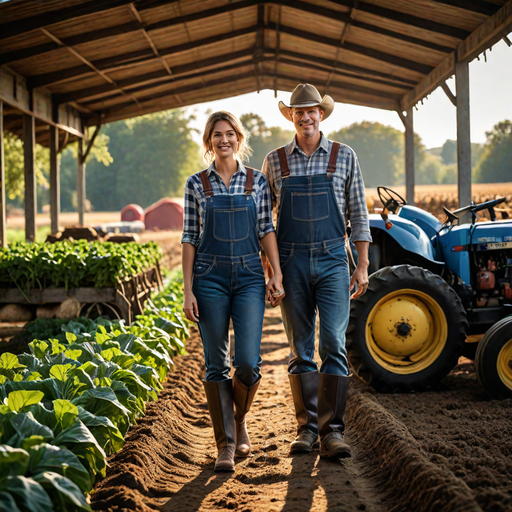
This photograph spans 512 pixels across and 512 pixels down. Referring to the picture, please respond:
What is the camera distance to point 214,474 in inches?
123

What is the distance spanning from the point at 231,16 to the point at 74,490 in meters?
7.80

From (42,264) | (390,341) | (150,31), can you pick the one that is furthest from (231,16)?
(390,341)

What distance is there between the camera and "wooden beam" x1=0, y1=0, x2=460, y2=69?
7668 mm

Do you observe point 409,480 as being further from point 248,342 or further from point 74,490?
point 74,490

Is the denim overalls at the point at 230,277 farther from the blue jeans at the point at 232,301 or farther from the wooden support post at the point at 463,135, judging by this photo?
the wooden support post at the point at 463,135

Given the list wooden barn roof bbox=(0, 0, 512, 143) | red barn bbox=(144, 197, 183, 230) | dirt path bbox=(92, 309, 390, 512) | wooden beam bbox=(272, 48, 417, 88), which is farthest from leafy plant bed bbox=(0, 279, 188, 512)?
red barn bbox=(144, 197, 183, 230)

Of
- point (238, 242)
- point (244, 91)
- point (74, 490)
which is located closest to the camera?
point (74, 490)

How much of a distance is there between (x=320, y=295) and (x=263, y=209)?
0.58 meters

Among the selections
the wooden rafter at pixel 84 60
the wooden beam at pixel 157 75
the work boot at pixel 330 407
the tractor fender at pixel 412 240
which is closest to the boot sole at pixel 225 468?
the work boot at pixel 330 407

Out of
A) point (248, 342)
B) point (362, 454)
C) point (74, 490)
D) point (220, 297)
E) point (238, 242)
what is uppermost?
point (238, 242)

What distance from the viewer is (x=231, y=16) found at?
8.52 m

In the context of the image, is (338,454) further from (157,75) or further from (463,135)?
(157,75)

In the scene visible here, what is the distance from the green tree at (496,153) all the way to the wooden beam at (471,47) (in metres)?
7.50

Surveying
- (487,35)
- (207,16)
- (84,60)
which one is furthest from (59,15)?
(487,35)
